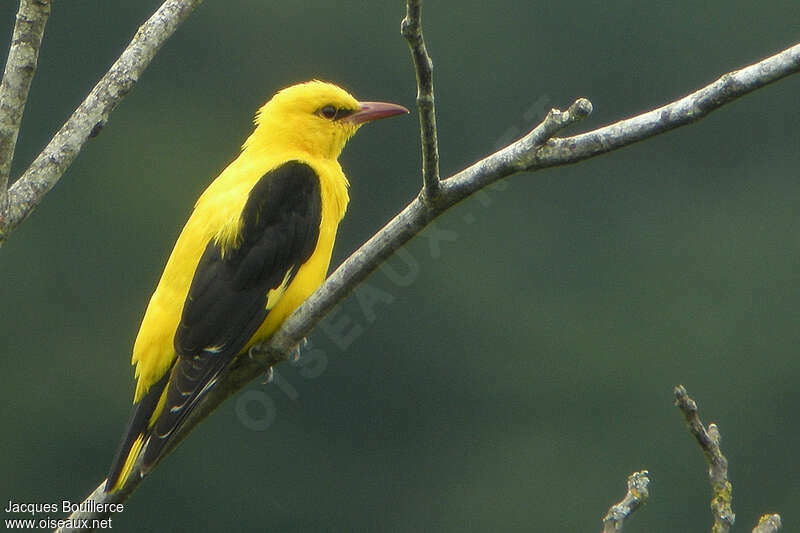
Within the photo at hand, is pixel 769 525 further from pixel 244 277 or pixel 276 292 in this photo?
pixel 244 277

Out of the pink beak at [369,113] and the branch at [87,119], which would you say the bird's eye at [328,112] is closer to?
the pink beak at [369,113]

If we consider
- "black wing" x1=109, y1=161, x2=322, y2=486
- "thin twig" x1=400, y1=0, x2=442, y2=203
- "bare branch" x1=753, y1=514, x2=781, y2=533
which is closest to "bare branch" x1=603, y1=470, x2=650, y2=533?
"bare branch" x1=753, y1=514, x2=781, y2=533

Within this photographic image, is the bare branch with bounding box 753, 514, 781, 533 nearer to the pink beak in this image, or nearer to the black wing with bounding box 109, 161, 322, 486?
the black wing with bounding box 109, 161, 322, 486

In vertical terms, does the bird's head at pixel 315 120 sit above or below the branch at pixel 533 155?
above

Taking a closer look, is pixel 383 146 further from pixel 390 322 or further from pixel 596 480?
pixel 596 480

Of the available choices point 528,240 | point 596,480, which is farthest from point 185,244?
point 528,240

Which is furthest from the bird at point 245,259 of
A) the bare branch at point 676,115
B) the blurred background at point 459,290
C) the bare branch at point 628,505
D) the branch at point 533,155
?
the blurred background at point 459,290

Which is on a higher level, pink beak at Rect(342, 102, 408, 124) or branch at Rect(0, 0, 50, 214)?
pink beak at Rect(342, 102, 408, 124)
